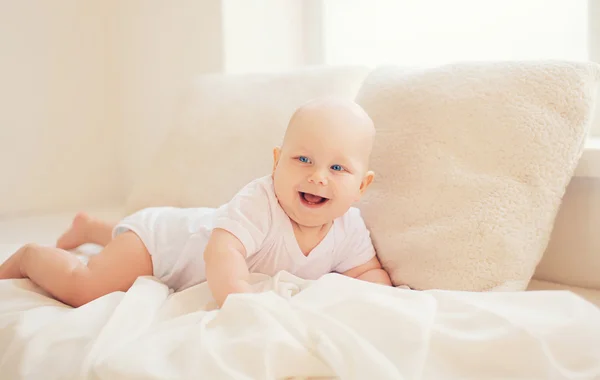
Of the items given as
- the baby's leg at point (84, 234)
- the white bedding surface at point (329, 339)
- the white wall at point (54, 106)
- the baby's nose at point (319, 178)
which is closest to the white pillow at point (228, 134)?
the baby's leg at point (84, 234)

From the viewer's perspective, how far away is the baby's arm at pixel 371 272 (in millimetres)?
1252

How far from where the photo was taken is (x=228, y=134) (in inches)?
65.0

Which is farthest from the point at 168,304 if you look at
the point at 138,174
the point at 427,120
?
the point at 138,174

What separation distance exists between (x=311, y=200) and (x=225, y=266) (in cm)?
21

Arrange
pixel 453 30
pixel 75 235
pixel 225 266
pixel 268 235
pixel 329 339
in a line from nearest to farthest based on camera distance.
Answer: pixel 329 339
pixel 225 266
pixel 268 235
pixel 75 235
pixel 453 30

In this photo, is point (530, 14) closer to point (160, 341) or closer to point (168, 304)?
point (168, 304)

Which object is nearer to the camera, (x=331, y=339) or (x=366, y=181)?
(x=331, y=339)

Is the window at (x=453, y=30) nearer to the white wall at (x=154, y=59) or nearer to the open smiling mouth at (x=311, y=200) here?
the white wall at (x=154, y=59)

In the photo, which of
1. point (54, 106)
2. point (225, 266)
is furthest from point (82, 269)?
point (54, 106)

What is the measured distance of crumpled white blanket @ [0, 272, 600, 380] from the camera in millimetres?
823

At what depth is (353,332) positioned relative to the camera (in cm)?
86

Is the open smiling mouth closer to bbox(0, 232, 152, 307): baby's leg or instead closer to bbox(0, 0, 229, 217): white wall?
bbox(0, 232, 152, 307): baby's leg

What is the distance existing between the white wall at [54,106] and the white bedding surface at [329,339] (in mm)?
1333

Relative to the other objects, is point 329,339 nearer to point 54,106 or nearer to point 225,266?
point 225,266
